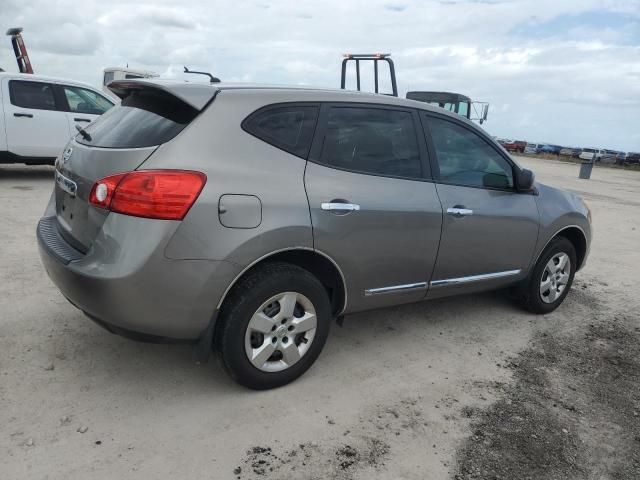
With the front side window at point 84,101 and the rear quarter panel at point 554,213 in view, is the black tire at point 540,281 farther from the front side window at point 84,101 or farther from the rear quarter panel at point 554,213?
the front side window at point 84,101

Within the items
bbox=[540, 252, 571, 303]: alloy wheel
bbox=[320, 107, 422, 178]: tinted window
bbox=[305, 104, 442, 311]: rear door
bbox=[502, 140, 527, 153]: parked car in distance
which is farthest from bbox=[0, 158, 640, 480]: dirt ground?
bbox=[502, 140, 527, 153]: parked car in distance

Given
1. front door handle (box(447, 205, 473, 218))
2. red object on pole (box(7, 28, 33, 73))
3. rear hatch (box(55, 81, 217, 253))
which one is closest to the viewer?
rear hatch (box(55, 81, 217, 253))

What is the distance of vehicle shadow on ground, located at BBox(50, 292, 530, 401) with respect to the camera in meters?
3.21

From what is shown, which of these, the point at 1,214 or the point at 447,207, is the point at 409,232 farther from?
the point at 1,214

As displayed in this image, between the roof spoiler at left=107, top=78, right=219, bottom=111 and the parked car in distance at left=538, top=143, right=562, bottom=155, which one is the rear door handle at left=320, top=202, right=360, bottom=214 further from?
the parked car in distance at left=538, top=143, right=562, bottom=155

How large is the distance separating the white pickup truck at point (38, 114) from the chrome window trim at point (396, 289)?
7.19 metres

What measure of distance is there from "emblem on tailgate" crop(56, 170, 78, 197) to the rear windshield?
24 cm

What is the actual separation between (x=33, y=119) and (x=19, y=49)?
669 centimetres

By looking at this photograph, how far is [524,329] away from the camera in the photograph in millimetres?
4492

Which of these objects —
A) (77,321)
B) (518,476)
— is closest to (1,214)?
(77,321)

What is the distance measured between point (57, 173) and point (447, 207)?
8.33ft

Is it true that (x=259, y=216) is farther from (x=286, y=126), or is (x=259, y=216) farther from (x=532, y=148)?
(x=532, y=148)

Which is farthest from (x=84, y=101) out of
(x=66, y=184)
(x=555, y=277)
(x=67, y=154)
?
(x=555, y=277)

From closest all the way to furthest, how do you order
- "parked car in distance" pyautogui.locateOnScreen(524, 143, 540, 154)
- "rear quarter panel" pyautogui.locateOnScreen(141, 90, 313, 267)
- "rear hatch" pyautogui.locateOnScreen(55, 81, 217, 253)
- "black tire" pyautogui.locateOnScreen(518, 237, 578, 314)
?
"rear quarter panel" pyautogui.locateOnScreen(141, 90, 313, 267) → "rear hatch" pyautogui.locateOnScreen(55, 81, 217, 253) → "black tire" pyautogui.locateOnScreen(518, 237, 578, 314) → "parked car in distance" pyautogui.locateOnScreen(524, 143, 540, 154)
